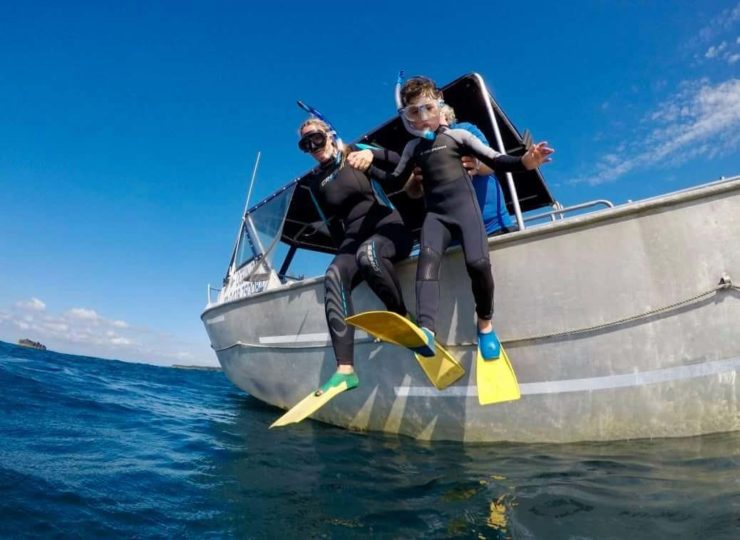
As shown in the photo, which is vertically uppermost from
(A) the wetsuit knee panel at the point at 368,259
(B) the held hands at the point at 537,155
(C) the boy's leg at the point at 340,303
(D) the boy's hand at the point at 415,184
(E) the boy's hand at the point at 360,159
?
(D) the boy's hand at the point at 415,184

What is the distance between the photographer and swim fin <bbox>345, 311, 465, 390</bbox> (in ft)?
8.30

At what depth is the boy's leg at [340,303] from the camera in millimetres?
3113

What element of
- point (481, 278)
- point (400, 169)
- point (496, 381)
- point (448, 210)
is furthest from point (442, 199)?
point (496, 381)

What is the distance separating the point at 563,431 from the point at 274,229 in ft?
12.9

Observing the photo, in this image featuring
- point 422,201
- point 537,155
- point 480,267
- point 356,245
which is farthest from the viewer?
point 422,201

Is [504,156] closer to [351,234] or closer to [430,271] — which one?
[430,271]

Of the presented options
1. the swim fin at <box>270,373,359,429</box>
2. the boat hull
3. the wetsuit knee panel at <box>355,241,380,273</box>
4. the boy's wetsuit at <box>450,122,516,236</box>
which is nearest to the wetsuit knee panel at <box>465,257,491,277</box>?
the boat hull

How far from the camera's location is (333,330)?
10.5 ft

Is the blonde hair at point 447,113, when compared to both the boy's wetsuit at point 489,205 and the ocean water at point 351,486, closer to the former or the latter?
the boy's wetsuit at point 489,205

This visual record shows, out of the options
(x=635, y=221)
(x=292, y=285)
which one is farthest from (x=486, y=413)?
(x=292, y=285)

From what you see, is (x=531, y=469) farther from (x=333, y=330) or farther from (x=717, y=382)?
(x=333, y=330)

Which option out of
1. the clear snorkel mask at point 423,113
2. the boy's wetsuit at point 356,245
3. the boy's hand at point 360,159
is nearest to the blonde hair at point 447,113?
the clear snorkel mask at point 423,113

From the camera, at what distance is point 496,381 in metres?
2.85

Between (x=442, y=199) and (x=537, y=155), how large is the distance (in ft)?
2.31
